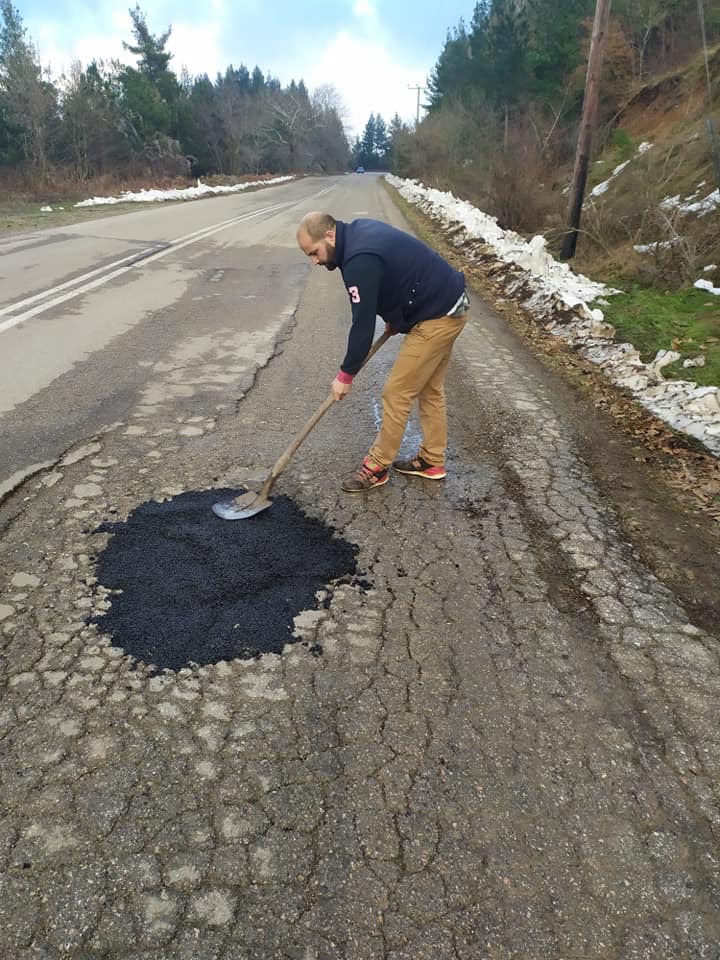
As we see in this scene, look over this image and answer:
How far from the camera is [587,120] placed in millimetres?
10023

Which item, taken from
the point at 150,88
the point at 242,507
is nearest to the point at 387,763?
the point at 242,507

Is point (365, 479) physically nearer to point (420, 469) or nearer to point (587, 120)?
point (420, 469)

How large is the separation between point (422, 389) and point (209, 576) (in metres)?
1.70

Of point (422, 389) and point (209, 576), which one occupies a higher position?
point (422, 389)

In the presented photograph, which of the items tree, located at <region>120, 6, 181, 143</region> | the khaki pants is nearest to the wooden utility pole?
the khaki pants

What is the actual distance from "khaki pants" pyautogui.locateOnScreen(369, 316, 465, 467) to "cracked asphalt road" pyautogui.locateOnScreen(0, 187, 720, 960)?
1.56 feet

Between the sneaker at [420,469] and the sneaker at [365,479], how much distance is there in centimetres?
17

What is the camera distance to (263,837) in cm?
175

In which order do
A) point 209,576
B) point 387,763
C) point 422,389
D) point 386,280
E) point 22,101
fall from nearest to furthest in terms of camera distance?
point 387,763, point 209,576, point 386,280, point 422,389, point 22,101

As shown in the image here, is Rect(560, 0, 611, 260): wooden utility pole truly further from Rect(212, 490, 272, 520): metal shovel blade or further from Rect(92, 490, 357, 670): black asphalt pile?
Rect(92, 490, 357, 670): black asphalt pile

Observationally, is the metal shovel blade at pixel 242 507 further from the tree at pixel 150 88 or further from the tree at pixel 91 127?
the tree at pixel 150 88

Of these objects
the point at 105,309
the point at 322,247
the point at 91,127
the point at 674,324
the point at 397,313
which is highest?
the point at 91,127

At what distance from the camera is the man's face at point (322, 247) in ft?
10.2

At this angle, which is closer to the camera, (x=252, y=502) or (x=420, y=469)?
(x=252, y=502)
